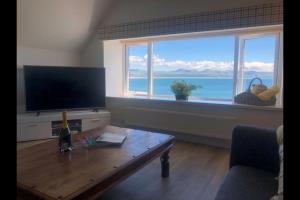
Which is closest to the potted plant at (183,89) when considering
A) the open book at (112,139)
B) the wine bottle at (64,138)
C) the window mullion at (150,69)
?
the window mullion at (150,69)

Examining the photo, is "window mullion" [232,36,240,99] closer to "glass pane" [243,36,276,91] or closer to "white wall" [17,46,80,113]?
"glass pane" [243,36,276,91]

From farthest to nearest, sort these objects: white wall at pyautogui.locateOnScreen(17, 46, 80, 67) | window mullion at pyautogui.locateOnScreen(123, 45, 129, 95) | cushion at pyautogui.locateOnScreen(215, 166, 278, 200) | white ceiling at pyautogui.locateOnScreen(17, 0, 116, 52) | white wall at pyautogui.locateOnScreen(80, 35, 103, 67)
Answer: window mullion at pyautogui.locateOnScreen(123, 45, 129, 95)
white wall at pyautogui.locateOnScreen(80, 35, 103, 67)
white wall at pyautogui.locateOnScreen(17, 46, 80, 67)
white ceiling at pyautogui.locateOnScreen(17, 0, 116, 52)
cushion at pyautogui.locateOnScreen(215, 166, 278, 200)

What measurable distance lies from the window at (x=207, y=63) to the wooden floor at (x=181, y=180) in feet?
4.07

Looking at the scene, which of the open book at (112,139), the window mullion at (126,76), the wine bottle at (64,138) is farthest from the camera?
the window mullion at (126,76)

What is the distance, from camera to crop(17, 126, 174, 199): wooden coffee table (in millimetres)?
1186

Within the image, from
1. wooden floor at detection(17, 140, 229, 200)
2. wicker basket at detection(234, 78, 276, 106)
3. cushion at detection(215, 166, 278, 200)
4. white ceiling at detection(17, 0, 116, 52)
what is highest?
white ceiling at detection(17, 0, 116, 52)

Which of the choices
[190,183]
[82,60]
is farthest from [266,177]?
[82,60]

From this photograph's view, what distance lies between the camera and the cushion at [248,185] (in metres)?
1.14

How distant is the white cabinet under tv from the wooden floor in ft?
4.74

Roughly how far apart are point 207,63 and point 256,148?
2405 millimetres

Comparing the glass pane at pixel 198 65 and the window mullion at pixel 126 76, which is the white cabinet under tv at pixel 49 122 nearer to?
the window mullion at pixel 126 76

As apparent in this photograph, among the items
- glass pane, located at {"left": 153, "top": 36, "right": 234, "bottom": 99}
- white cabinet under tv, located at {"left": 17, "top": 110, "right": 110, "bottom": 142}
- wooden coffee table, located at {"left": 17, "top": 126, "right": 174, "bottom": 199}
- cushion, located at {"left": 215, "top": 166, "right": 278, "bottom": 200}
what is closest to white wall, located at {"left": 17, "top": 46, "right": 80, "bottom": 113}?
white cabinet under tv, located at {"left": 17, "top": 110, "right": 110, "bottom": 142}

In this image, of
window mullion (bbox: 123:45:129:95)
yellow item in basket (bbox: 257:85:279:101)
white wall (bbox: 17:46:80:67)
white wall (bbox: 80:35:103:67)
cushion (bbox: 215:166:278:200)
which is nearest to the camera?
cushion (bbox: 215:166:278:200)
